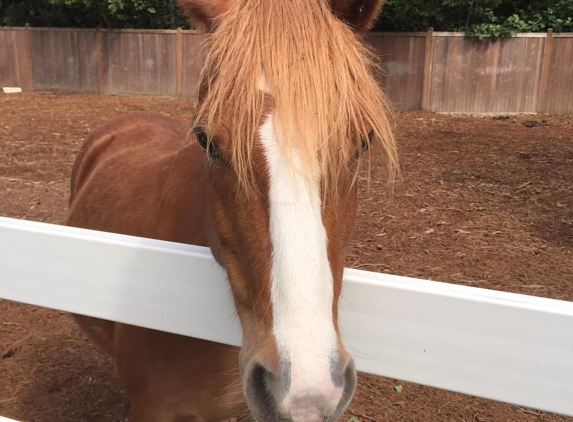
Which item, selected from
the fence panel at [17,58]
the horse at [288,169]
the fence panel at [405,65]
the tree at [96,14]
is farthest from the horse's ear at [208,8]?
the fence panel at [17,58]

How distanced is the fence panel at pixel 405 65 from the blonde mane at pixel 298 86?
13.0 meters

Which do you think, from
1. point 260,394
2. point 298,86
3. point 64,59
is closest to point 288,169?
point 298,86

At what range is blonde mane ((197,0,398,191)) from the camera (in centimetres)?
131

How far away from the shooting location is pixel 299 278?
1.17m

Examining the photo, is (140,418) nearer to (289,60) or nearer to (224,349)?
(224,349)

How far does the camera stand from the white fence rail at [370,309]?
45.6 inches

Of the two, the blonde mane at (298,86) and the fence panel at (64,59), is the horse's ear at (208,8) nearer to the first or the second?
the blonde mane at (298,86)

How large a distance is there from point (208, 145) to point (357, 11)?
62 cm

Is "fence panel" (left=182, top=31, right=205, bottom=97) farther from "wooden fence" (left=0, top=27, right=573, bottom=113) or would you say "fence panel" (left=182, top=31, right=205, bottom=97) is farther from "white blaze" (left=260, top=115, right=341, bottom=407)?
"white blaze" (left=260, top=115, right=341, bottom=407)

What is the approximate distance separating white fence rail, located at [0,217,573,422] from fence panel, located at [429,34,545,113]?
1360cm

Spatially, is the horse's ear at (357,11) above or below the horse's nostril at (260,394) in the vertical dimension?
above

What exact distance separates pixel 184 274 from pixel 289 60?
2.13 feet

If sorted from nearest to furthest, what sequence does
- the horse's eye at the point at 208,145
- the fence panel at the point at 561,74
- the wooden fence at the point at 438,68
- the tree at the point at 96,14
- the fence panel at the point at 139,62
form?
the horse's eye at the point at 208,145 → the fence panel at the point at 561,74 → the wooden fence at the point at 438,68 → the fence panel at the point at 139,62 → the tree at the point at 96,14

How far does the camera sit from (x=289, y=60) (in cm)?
138
